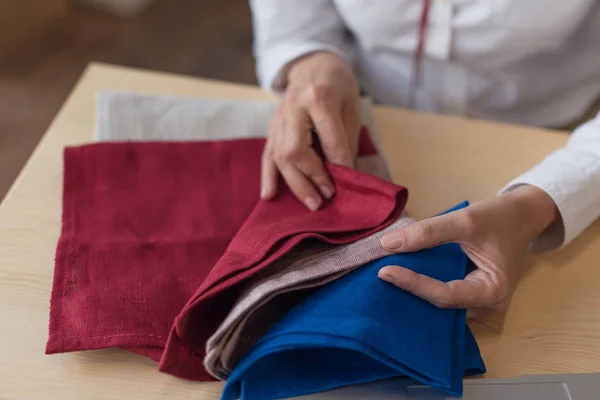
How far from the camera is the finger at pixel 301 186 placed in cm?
64

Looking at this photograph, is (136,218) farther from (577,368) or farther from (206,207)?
(577,368)

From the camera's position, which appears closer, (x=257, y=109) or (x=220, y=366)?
(x=220, y=366)

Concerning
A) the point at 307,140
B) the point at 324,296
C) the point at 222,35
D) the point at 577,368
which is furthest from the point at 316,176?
the point at 222,35

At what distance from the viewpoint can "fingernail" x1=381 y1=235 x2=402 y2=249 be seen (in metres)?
0.55

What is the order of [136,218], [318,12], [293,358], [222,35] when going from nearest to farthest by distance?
[293,358] → [136,218] → [318,12] → [222,35]

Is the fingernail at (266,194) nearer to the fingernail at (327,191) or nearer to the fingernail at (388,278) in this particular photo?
the fingernail at (327,191)

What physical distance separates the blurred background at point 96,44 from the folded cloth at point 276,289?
1298mm

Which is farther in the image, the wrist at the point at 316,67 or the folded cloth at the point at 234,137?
the wrist at the point at 316,67

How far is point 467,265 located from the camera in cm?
60

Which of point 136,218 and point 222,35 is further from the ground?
point 136,218

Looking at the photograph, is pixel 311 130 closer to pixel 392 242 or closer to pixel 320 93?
pixel 320 93

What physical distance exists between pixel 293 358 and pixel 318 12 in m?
0.58

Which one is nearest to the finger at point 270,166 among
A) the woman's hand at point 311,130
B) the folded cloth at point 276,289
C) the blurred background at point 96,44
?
the woman's hand at point 311,130

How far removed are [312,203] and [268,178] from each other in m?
0.06
